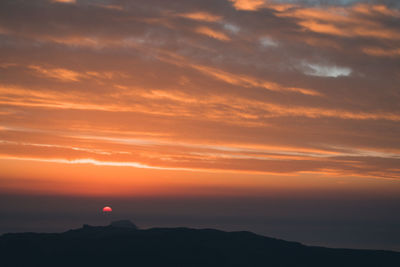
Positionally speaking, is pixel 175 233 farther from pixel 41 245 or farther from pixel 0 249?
pixel 0 249

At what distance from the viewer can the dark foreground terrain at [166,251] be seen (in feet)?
291

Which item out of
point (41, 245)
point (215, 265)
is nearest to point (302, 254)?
A: point (215, 265)

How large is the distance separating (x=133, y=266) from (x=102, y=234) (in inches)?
803

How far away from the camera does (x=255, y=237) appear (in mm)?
110438

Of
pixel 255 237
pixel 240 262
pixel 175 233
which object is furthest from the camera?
pixel 255 237

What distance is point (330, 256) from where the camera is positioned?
104688mm

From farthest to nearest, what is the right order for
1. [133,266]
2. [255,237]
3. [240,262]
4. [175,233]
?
[255,237], [175,233], [240,262], [133,266]

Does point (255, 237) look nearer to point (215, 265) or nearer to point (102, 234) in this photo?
point (215, 265)

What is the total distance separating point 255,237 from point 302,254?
12.9 metres

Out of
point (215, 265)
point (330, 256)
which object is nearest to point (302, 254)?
point (330, 256)

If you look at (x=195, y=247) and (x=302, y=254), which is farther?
(x=302, y=254)

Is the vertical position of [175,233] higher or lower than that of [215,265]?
higher

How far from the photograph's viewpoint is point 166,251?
9269cm

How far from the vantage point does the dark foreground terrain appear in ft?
291
